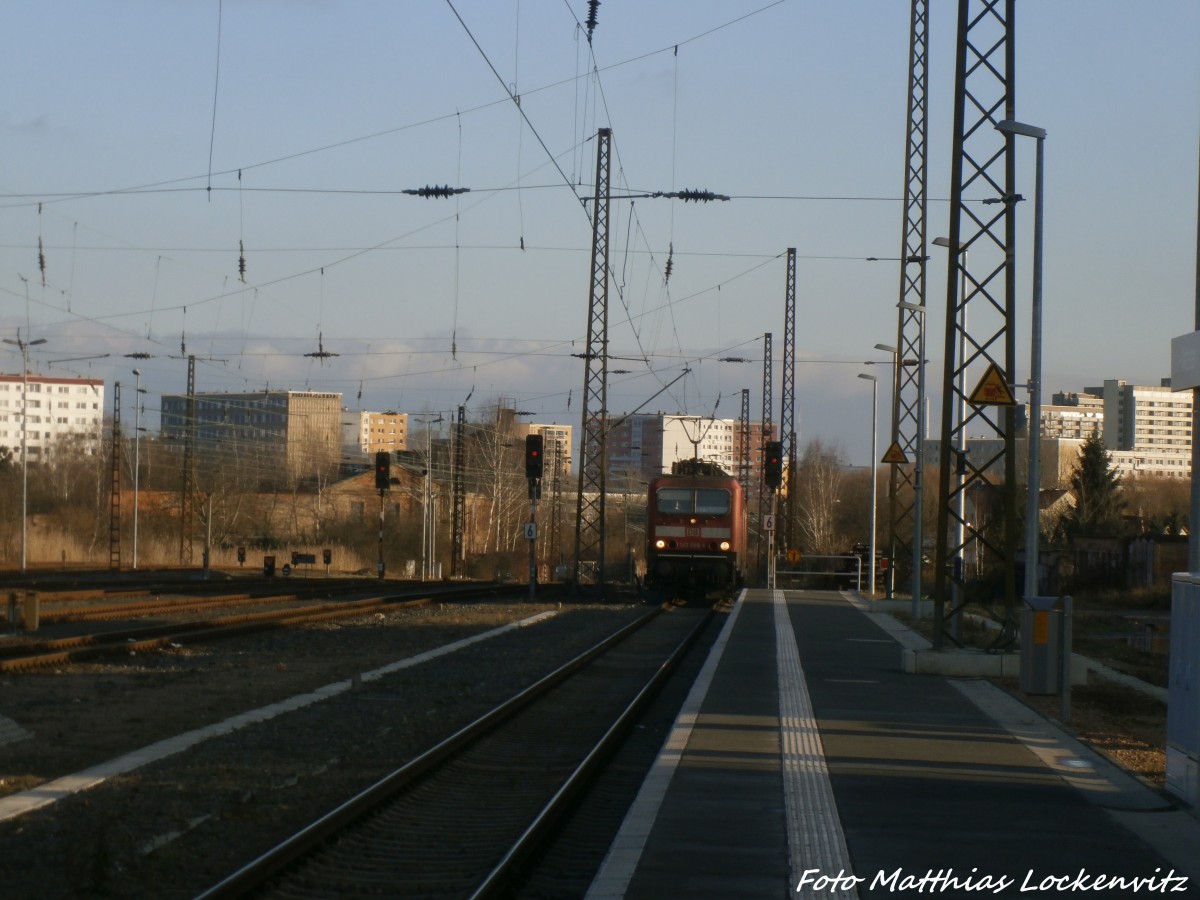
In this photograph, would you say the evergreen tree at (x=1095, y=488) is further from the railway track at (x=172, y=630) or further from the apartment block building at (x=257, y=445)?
the railway track at (x=172, y=630)

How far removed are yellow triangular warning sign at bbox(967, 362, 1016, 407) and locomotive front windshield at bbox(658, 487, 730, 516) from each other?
20474 mm

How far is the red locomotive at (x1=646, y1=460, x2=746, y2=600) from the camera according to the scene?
36.1m

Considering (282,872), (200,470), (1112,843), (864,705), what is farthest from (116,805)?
(200,470)

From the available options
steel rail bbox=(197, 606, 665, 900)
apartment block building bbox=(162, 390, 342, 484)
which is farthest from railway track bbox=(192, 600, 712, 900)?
apartment block building bbox=(162, 390, 342, 484)

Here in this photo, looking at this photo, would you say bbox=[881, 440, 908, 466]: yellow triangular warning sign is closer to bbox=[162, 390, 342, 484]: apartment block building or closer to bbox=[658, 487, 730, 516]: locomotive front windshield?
bbox=[658, 487, 730, 516]: locomotive front windshield

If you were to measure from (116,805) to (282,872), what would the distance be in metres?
2.20

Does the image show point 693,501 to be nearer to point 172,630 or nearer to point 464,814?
point 172,630

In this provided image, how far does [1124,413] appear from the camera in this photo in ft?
93.7

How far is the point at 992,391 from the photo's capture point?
16.0 meters

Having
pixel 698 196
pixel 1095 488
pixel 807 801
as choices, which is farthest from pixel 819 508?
pixel 807 801

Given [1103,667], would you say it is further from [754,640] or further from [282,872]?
[282,872]

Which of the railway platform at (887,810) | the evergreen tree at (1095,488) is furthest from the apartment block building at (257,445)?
the railway platform at (887,810)

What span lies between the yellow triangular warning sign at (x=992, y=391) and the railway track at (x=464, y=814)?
5280 mm

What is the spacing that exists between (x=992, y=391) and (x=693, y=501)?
20643 millimetres
